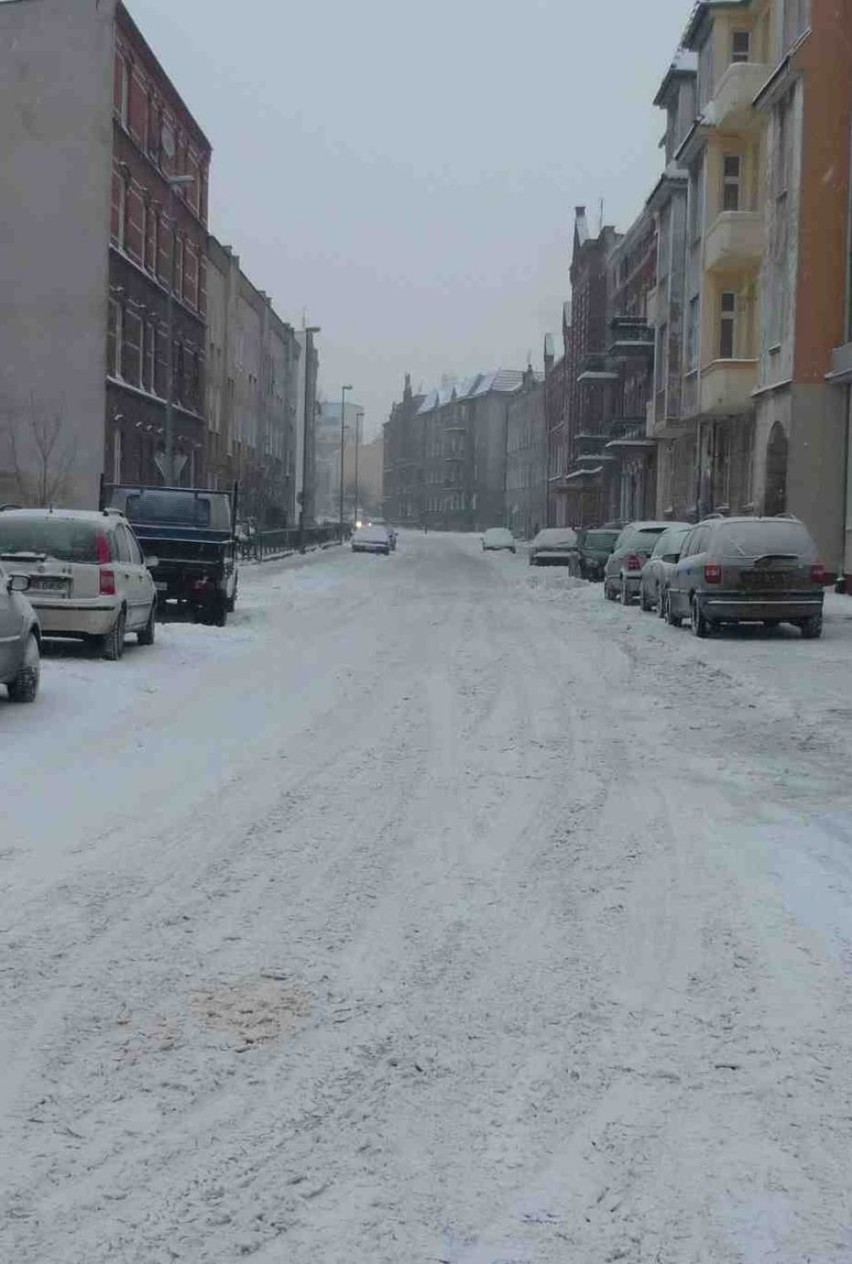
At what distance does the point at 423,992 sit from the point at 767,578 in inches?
620

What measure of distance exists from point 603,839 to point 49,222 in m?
38.8

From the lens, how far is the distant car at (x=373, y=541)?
6794 cm

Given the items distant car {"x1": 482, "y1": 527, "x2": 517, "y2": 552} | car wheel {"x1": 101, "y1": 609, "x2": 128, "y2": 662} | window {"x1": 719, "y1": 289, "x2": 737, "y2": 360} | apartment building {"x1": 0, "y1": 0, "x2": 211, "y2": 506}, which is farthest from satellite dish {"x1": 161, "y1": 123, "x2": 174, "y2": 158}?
car wheel {"x1": 101, "y1": 609, "x2": 128, "y2": 662}

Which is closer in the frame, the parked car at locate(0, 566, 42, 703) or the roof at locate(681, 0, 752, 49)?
the parked car at locate(0, 566, 42, 703)

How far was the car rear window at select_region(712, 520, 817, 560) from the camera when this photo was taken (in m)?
20.0

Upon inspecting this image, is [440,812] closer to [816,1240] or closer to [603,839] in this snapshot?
[603,839]

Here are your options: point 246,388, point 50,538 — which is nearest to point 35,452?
point 50,538

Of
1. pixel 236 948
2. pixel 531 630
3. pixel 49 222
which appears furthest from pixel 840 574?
pixel 236 948

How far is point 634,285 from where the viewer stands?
69.7 metres

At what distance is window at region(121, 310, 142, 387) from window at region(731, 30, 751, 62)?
1858 cm

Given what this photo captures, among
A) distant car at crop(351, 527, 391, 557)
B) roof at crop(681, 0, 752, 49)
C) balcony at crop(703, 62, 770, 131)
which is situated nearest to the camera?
balcony at crop(703, 62, 770, 131)

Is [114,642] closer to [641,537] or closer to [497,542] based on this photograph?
[641,537]

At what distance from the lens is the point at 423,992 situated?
16.9 feet

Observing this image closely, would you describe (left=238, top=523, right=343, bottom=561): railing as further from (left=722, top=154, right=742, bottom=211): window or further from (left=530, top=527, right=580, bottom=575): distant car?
(left=722, top=154, right=742, bottom=211): window
